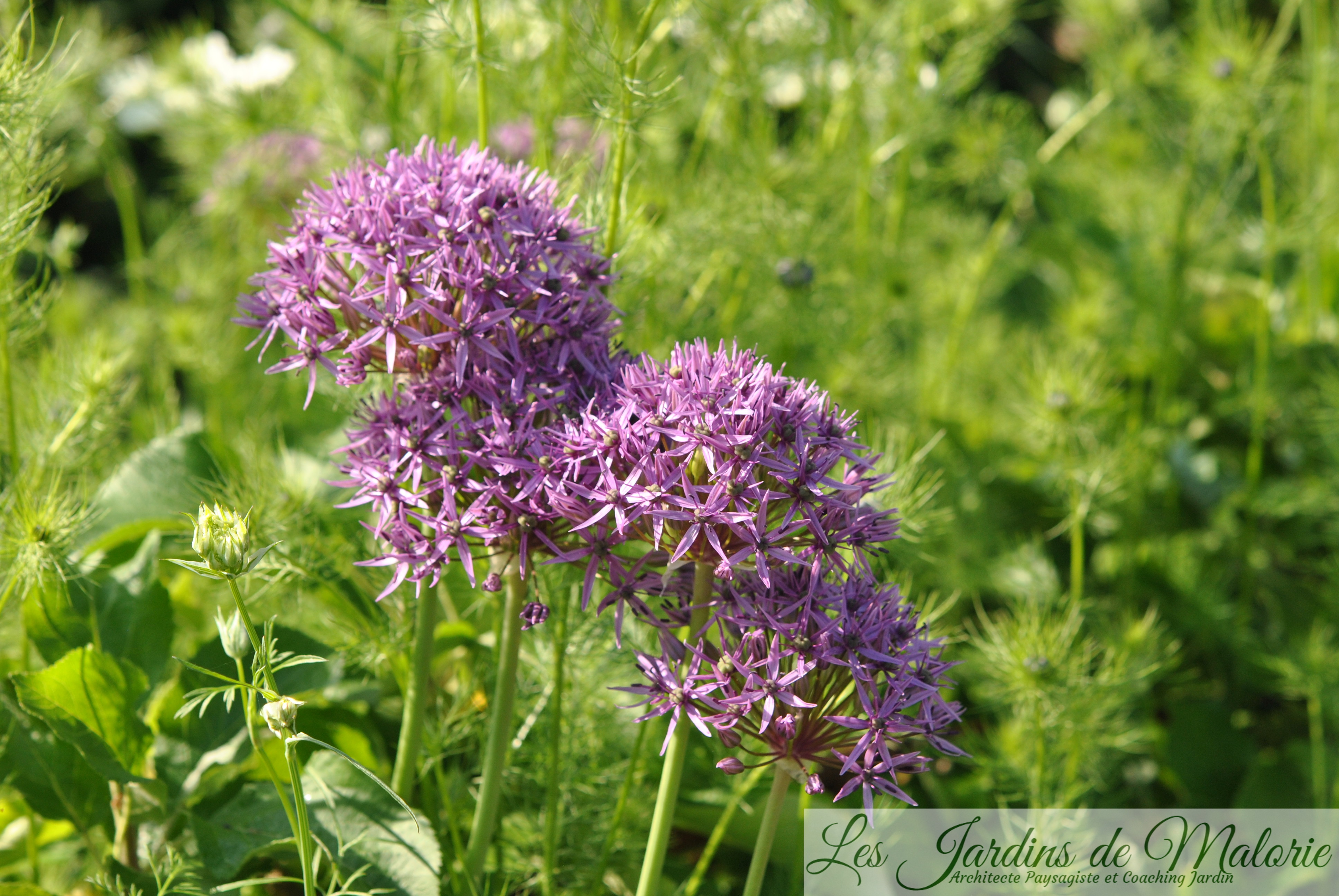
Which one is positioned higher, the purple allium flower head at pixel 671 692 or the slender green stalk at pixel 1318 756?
the slender green stalk at pixel 1318 756

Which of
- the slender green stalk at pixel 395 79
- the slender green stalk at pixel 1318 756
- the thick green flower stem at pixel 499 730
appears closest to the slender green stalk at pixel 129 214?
the slender green stalk at pixel 395 79

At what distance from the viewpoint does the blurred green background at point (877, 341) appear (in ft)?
5.87

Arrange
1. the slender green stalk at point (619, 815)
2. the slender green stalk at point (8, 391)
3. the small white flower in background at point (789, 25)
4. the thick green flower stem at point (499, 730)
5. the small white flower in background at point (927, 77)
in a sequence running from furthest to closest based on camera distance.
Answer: the small white flower in background at point (927, 77) → the small white flower in background at point (789, 25) → the slender green stalk at point (8, 391) → the slender green stalk at point (619, 815) → the thick green flower stem at point (499, 730)

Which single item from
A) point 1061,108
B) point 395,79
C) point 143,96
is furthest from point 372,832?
point 1061,108

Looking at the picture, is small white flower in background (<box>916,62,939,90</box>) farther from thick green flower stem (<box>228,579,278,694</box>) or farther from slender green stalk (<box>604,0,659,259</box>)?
thick green flower stem (<box>228,579,278,694</box>)

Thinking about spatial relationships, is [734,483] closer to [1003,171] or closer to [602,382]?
[602,382]

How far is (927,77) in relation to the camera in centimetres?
275

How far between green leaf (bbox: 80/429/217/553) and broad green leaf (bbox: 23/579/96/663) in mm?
259

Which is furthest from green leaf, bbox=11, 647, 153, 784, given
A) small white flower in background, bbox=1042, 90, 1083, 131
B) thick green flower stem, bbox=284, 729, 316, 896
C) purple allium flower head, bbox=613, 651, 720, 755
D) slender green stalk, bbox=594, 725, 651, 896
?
small white flower in background, bbox=1042, 90, 1083, 131

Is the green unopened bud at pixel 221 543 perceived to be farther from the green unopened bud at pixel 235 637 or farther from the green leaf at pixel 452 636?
the green leaf at pixel 452 636

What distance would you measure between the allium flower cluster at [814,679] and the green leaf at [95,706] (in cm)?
82

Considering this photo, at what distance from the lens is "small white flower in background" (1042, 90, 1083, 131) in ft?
11.4

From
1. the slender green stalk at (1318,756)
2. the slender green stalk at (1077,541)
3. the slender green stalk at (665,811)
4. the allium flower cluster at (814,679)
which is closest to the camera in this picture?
the allium flower cluster at (814,679)

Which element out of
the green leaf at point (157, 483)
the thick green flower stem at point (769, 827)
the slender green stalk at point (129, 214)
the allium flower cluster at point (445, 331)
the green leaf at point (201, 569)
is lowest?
the thick green flower stem at point (769, 827)
